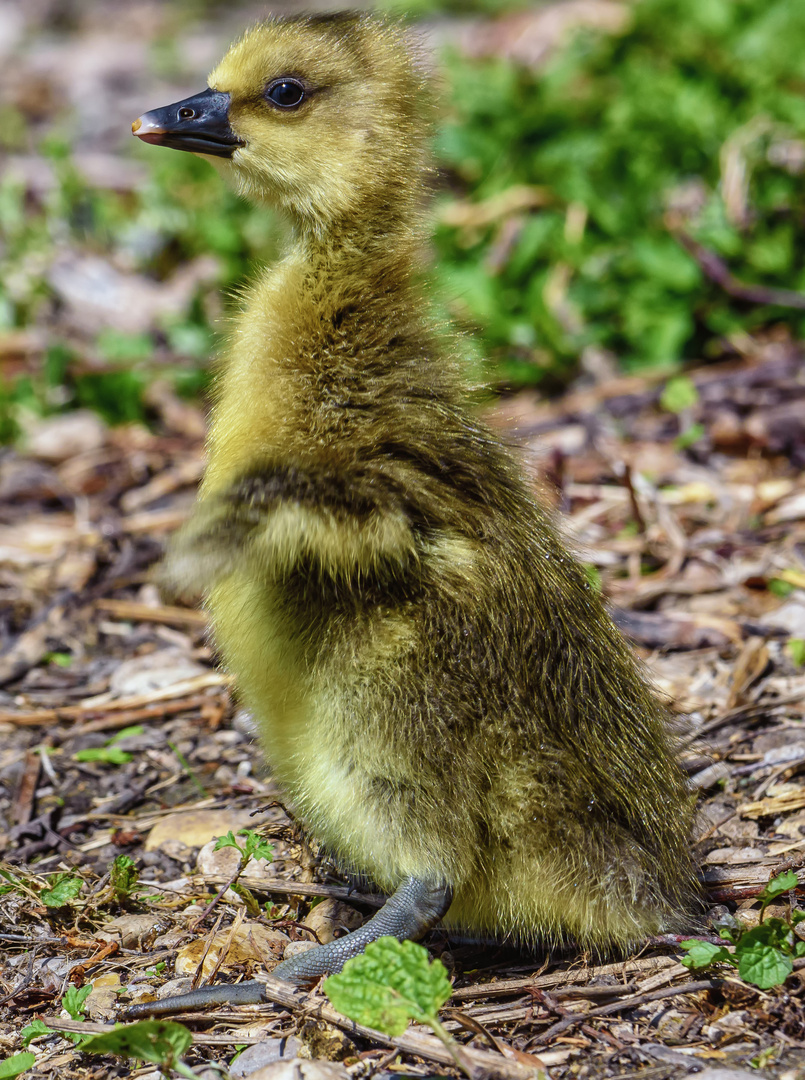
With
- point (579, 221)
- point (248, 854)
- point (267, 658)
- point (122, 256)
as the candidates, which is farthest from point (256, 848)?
point (122, 256)

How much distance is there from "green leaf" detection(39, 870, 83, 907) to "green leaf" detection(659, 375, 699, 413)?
3666 mm

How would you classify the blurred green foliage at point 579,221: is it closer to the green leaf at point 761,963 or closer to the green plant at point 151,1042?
the green leaf at point 761,963

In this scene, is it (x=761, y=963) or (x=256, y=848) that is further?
(x=256, y=848)

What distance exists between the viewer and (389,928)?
277 cm

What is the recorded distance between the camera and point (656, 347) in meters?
6.24

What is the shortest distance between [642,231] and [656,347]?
68cm

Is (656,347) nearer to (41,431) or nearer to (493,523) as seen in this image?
(41,431)

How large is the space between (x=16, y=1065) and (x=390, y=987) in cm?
83

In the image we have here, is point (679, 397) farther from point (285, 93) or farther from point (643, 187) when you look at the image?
point (285, 93)

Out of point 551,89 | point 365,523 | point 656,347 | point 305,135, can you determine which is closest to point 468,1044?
point 365,523

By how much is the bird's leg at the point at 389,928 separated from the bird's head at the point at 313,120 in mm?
1637

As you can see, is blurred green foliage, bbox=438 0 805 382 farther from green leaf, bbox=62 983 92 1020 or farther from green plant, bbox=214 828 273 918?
green leaf, bbox=62 983 92 1020

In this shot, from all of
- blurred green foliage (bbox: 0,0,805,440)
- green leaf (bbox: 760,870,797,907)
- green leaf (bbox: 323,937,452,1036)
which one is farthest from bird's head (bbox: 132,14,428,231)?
blurred green foliage (bbox: 0,0,805,440)

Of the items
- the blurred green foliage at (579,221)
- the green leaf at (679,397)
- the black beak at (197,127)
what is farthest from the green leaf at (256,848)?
the green leaf at (679,397)
